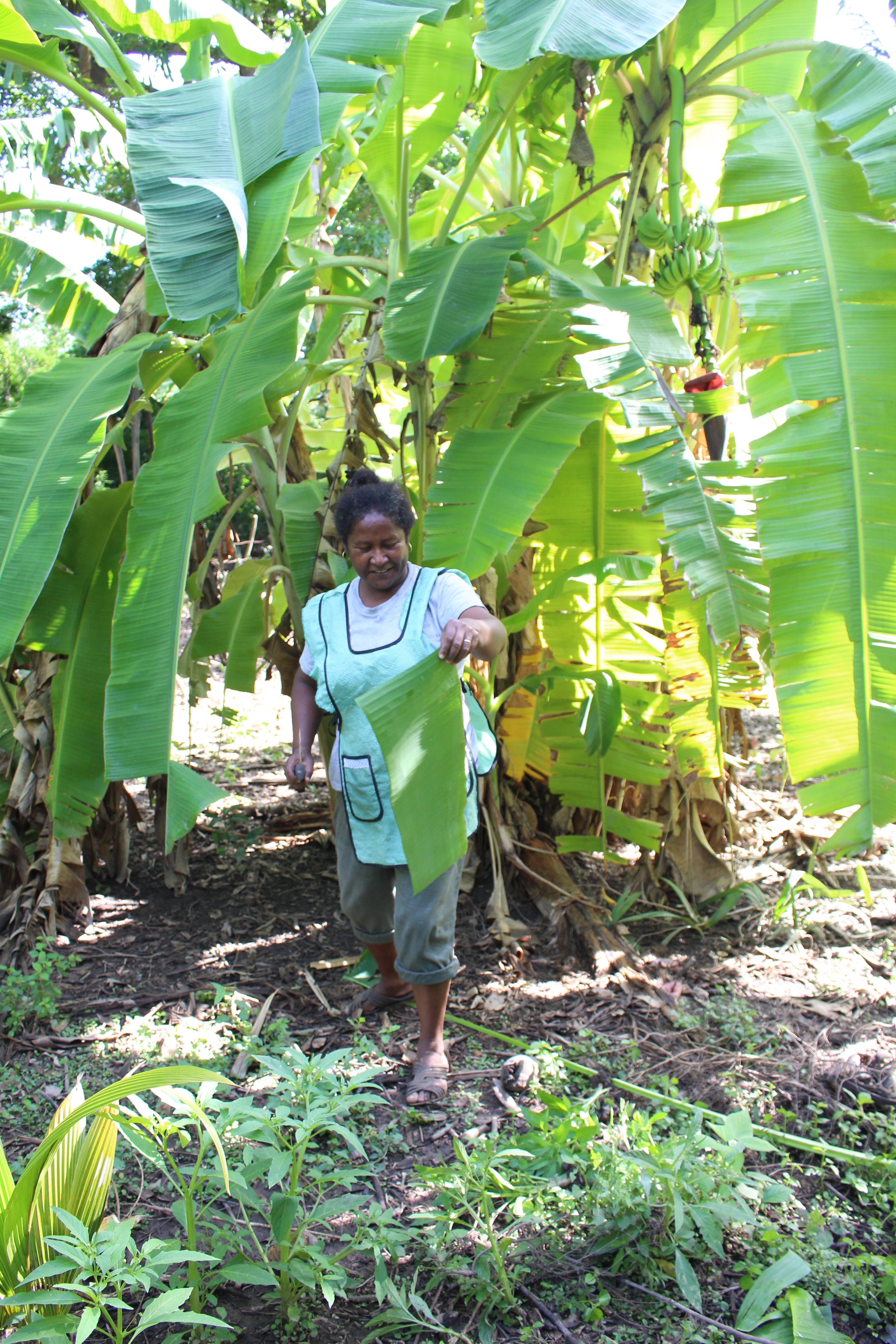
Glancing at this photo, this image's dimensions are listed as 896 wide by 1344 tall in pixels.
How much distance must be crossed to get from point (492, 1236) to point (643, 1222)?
31 centimetres

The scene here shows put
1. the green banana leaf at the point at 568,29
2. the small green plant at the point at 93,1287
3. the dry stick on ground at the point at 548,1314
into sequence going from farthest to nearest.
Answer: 1. the green banana leaf at the point at 568,29
2. the dry stick on ground at the point at 548,1314
3. the small green plant at the point at 93,1287

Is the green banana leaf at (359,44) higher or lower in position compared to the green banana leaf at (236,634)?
higher

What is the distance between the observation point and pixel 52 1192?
5.35ft

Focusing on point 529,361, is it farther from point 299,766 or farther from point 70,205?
point 70,205

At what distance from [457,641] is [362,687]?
53 cm

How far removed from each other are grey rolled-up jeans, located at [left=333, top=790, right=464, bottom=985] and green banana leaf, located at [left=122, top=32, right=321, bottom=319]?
4.57ft

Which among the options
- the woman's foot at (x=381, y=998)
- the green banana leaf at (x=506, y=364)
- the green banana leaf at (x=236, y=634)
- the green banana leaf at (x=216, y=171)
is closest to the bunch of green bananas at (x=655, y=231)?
the green banana leaf at (x=506, y=364)

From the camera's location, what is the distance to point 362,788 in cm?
248

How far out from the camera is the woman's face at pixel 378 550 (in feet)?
7.75

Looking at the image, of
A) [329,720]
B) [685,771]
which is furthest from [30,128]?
[685,771]

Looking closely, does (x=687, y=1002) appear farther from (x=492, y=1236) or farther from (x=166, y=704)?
(x=166, y=704)

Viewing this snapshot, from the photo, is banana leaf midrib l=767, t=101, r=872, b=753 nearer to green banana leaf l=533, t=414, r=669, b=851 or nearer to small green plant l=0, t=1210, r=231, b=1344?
green banana leaf l=533, t=414, r=669, b=851

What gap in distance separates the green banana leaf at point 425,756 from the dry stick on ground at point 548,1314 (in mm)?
792

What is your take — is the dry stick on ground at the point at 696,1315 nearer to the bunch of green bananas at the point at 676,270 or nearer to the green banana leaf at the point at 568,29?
the green banana leaf at the point at 568,29
